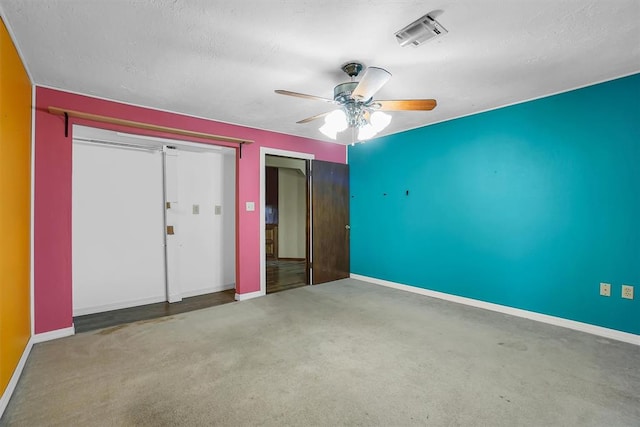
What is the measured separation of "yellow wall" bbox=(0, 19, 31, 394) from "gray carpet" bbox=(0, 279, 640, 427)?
335 mm

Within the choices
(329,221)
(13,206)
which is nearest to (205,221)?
(329,221)

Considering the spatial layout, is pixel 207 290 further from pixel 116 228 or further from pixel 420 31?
pixel 420 31

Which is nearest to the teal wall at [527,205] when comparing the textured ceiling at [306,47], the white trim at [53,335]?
the textured ceiling at [306,47]

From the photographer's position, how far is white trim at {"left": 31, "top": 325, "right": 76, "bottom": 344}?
2.85 metres

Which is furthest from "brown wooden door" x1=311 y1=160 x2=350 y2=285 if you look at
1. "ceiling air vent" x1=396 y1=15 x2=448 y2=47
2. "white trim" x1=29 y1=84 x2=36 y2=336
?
"white trim" x1=29 y1=84 x2=36 y2=336

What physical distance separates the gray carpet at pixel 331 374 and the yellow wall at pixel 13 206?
335mm

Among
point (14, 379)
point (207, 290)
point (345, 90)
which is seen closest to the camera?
point (14, 379)

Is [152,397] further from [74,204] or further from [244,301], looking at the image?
[74,204]

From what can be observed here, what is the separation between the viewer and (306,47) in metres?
2.26

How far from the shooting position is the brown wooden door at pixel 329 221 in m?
5.12

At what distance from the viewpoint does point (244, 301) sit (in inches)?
165

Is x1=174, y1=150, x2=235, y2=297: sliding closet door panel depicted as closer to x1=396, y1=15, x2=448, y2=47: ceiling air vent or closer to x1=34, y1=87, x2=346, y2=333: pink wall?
x1=34, y1=87, x2=346, y2=333: pink wall

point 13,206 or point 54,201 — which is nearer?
point 13,206

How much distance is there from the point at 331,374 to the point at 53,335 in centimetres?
274
